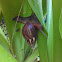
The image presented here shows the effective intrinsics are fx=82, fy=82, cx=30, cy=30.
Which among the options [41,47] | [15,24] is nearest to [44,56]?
[41,47]

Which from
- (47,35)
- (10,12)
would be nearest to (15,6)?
(10,12)

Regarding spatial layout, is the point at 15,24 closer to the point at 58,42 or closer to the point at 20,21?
the point at 20,21

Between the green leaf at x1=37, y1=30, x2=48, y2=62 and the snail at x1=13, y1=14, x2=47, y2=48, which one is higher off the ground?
the snail at x1=13, y1=14, x2=47, y2=48

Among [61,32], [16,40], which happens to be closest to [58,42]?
[61,32]

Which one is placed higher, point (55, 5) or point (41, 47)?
point (55, 5)

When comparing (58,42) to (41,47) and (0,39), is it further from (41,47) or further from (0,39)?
(0,39)

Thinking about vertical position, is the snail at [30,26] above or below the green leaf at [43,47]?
above

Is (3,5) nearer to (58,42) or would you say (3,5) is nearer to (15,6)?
(15,6)

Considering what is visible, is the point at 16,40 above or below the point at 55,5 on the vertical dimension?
below
